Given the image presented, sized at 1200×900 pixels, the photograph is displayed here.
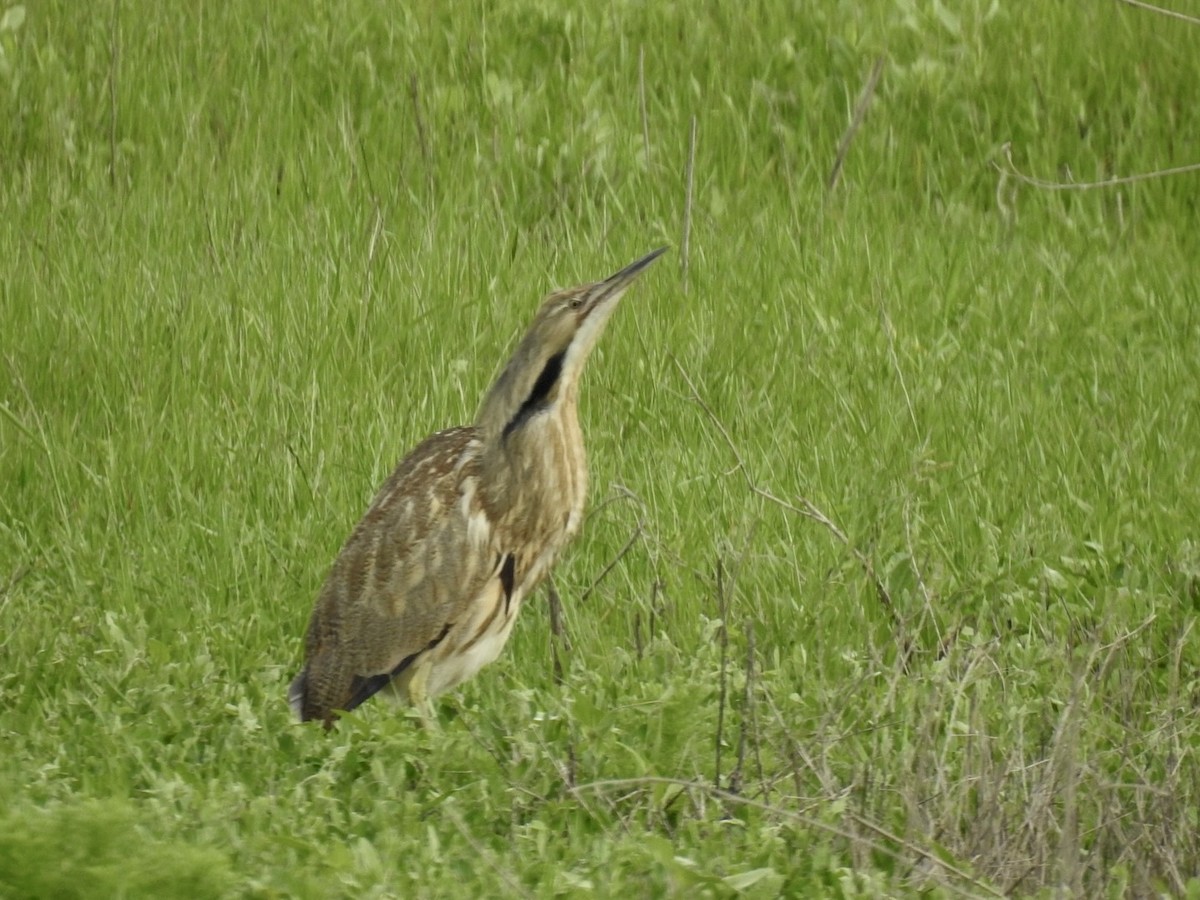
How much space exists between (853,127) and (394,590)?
3.91 meters

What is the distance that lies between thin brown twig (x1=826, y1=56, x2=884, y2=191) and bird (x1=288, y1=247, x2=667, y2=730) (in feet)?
9.64

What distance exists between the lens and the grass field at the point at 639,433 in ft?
14.9

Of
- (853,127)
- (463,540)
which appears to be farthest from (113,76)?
(463,540)

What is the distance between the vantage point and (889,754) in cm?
500

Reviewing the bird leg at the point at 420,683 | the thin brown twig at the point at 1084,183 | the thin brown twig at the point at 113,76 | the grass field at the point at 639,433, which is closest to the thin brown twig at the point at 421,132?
the grass field at the point at 639,433

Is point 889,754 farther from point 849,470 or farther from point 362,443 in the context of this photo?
point 362,443

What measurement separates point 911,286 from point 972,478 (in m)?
1.68

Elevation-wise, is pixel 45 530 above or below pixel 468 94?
below

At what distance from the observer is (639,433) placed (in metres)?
7.11

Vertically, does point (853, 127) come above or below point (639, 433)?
above

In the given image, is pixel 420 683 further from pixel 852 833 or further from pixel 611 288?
pixel 852 833

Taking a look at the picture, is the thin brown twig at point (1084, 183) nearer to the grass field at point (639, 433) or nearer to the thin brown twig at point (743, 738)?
the grass field at point (639, 433)

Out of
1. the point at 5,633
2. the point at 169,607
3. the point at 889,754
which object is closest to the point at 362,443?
the point at 169,607

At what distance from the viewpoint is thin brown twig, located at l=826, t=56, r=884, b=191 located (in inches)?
333
